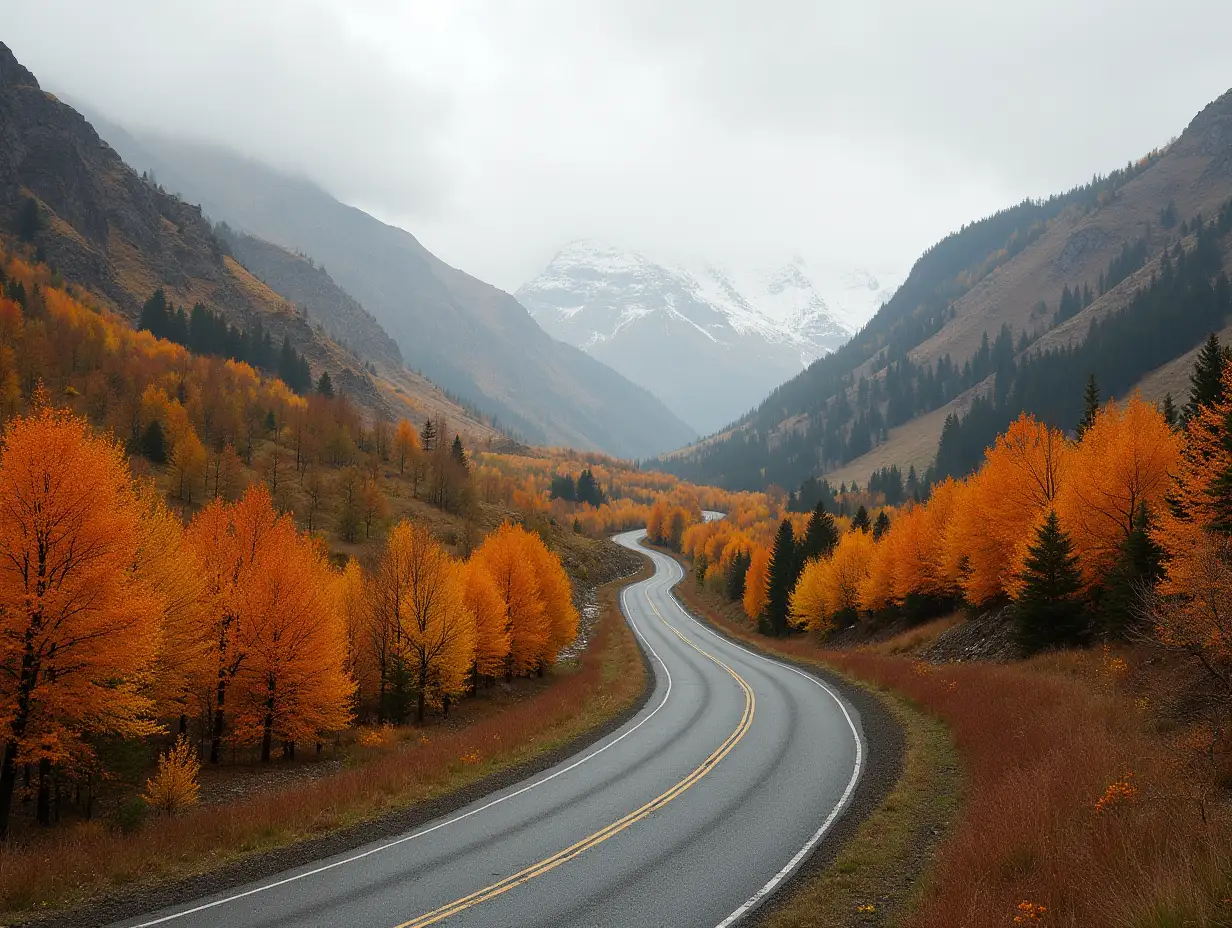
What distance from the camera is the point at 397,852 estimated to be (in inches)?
577

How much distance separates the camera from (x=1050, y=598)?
30844mm

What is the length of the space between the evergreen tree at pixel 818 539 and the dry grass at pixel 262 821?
1790 inches

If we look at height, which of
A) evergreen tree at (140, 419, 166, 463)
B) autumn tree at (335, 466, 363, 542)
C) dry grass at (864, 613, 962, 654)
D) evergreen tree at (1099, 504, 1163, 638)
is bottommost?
dry grass at (864, 613, 962, 654)

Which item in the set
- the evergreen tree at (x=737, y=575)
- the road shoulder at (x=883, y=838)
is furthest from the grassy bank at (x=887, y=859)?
the evergreen tree at (x=737, y=575)

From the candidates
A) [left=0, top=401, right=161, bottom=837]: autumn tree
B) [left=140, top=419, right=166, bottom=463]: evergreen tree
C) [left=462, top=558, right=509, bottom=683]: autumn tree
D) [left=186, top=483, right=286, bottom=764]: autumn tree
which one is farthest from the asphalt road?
[left=140, top=419, right=166, bottom=463]: evergreen tree

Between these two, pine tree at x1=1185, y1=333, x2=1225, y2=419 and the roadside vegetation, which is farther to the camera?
pine tree at x1=1185, y1=333, x2=1225, y2=419

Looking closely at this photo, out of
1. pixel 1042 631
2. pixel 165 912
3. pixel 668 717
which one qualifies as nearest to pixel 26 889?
pixel 165 912

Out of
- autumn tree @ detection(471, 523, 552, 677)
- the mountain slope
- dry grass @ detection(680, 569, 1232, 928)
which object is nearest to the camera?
dry grass @ detection(680, 569, 1232, 928)

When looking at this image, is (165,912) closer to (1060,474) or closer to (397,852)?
(397,852)

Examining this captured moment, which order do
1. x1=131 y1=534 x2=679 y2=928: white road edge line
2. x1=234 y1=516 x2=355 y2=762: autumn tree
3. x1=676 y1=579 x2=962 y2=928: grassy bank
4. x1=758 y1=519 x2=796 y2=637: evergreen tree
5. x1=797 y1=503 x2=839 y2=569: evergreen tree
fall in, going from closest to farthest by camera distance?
x1=676 y1=579 x2=962 y2=928: grassy bank → x1=131 y1=534 x2=679 y2=928: white road edge line → x1=234 y1=516 x2=355 y2=762: autumn tree → x1=758 y1=519 x2=796 y2=637: evergreen tree → x1=797 y1=503 x2=839 y2=569: evergreen tree

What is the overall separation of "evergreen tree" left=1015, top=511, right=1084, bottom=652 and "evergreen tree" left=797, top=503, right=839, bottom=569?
37864 mm

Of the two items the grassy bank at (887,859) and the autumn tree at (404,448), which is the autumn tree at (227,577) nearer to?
the grassy bank at (887,859)

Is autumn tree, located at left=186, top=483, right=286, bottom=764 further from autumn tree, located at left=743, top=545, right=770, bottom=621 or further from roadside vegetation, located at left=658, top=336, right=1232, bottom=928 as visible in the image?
autumn tree, located at left=743, top=545, right=770, bottom=621

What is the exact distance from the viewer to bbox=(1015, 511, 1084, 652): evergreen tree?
30375 mm
